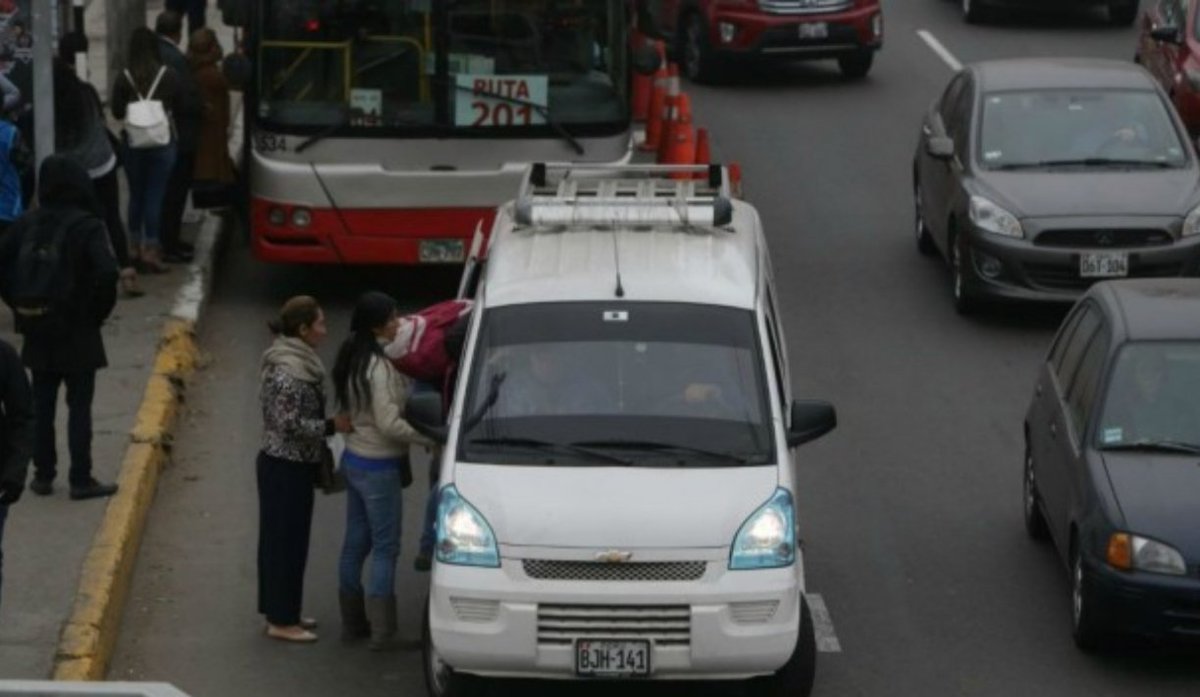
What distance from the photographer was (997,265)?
18.5 meters

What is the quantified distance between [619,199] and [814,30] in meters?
15.4

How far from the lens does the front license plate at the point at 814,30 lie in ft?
92.3

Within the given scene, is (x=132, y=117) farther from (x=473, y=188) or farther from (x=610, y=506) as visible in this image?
(x=610, y=506)

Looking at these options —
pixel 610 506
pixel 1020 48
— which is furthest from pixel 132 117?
pixel 1020 48

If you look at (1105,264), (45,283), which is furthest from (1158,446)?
(1105,264)

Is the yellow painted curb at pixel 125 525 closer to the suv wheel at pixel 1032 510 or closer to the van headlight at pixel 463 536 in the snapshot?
the van headlight at pixel 463 536

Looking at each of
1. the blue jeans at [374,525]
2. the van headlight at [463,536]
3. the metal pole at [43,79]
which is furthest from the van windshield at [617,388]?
the metal pole at [43,79]

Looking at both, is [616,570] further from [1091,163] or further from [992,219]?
[1091,163]

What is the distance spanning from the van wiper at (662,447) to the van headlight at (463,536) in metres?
0.61

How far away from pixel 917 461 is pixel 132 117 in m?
6.07

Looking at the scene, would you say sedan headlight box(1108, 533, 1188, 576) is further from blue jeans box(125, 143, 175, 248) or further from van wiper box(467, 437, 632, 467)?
blue jeans box(125, 143, 175, 248)

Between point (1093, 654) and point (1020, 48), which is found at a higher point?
point (1093, 654)

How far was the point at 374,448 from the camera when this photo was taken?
39.8 ft

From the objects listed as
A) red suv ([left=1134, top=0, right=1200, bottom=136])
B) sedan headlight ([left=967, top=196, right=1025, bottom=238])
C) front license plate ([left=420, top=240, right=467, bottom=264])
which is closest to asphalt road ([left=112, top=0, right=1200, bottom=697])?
sedan headlight ([left=967, top=196, right=1025, bottom=238])
